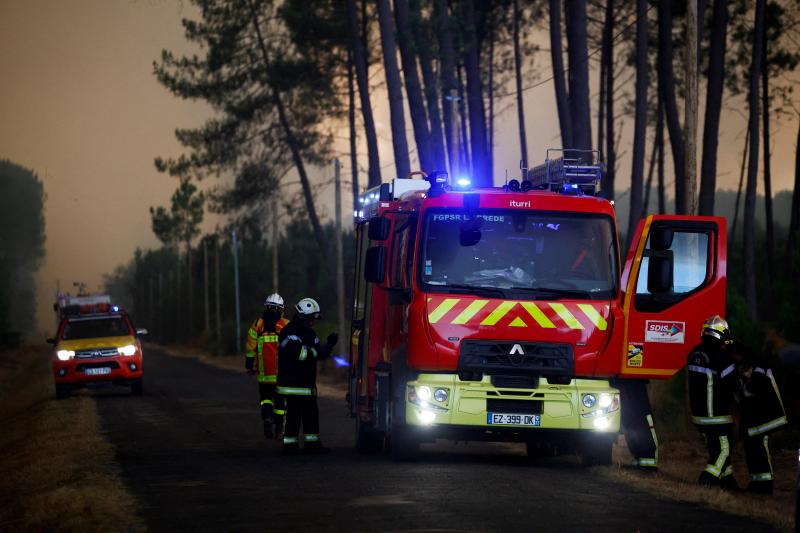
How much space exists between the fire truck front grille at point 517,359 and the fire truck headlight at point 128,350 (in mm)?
20605

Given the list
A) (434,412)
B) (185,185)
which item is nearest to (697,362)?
(434,412)

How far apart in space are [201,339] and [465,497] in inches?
3764

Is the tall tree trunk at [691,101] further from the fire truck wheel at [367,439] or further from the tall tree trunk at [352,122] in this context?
the tall tree trunk at [352,122]

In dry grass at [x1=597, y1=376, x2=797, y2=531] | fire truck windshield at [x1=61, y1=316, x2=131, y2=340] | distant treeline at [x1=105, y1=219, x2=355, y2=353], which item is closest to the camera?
dry grass at [x1=597, y1=376, x2=797, y2=531]

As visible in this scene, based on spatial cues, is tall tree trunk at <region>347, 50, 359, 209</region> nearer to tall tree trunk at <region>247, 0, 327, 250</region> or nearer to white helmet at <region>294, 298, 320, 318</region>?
tall tree trunk at <region>247, 0, 327, 250</region>

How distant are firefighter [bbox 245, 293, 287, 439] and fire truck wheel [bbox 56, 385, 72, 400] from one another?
16.2 m

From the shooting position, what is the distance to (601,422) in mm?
15617

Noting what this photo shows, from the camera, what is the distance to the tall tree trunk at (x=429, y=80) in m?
41.9

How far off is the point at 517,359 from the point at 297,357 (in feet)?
10.6

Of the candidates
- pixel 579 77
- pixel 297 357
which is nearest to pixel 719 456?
pixel 297 357

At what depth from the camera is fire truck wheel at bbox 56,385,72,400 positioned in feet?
116

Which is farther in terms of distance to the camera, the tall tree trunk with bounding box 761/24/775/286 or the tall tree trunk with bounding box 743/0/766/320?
the tall tree trunk with bounding box 761/24/775/286

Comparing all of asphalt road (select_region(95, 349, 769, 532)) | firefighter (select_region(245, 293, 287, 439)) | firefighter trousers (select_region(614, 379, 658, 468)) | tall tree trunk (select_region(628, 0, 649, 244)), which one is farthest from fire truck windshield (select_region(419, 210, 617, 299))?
tall tree trunk (select_region(628, 0, 649, 244))

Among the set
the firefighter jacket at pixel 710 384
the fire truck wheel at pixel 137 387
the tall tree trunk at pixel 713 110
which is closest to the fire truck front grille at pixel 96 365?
the fire truck wheel at pixel 137 387
